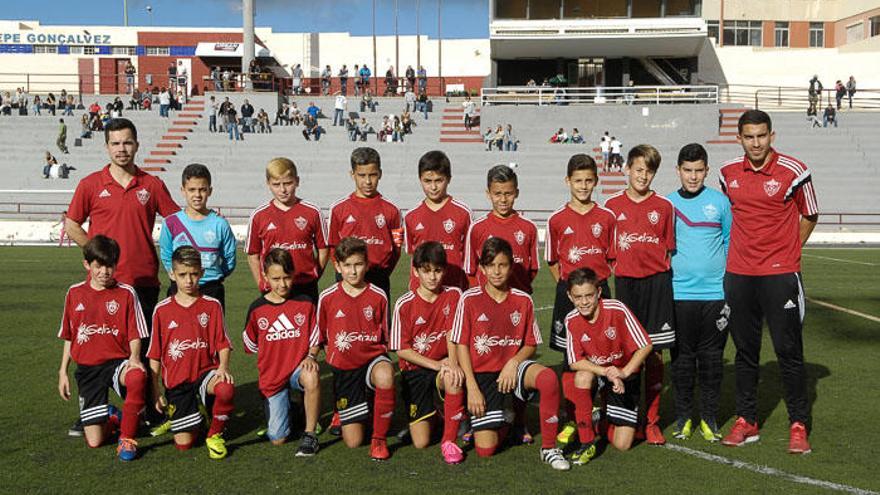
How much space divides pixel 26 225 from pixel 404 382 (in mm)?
19894

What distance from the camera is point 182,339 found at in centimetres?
587

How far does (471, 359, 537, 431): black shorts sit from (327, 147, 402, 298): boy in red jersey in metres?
1.18

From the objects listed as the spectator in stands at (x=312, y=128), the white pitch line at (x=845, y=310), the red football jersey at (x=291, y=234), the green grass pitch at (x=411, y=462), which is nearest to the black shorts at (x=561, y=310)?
the green grass pitch at (x=411, y=462)

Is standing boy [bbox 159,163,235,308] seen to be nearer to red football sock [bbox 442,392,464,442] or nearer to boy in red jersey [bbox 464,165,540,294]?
boy in red jersey [bbox 464,165,540,294]

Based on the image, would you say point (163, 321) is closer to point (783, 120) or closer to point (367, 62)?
point (783, 120)

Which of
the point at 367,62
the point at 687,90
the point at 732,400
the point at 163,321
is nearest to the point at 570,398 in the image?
the point at 732,400

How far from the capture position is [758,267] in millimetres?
5828

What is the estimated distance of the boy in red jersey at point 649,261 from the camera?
597 cm

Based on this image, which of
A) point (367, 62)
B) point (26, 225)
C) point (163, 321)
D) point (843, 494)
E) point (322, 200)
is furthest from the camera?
point (367, 62)

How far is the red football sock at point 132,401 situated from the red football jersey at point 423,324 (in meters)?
1.61

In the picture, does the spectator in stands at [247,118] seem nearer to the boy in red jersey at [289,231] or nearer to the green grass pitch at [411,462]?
the green grass pitch at [411,462]

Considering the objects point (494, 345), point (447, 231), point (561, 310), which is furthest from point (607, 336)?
point (447, 231)

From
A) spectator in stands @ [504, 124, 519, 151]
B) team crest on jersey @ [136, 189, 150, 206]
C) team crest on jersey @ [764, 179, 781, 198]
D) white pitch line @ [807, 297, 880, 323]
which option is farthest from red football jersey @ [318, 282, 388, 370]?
spectator in stands @ [504, 124, 519, 151]

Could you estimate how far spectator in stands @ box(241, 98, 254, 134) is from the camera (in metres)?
35.0
